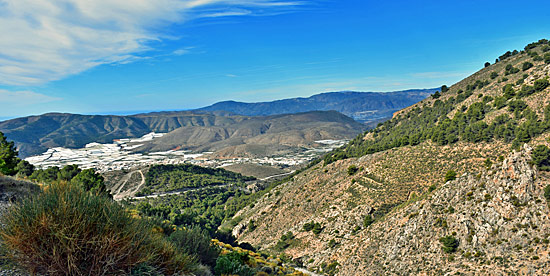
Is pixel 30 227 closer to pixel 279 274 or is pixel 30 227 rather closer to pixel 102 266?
pixel 102 266

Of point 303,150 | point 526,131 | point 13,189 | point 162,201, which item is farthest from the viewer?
point 303,150

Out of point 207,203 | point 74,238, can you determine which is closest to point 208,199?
point 207,203

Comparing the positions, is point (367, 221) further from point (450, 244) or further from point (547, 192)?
point (547, 192)

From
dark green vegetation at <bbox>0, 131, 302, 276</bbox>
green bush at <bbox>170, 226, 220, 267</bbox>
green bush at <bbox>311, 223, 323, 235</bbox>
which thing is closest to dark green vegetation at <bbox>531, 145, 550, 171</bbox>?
green bush at <bbox>311, 223, 323, 235</bbox>

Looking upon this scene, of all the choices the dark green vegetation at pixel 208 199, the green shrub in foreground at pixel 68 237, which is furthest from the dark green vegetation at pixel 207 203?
the green shrub in foreground at pixel 68 237

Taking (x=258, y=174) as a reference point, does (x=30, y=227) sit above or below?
above

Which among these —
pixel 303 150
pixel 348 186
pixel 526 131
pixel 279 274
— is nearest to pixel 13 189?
pixel 279 274

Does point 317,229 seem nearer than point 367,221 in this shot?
No
